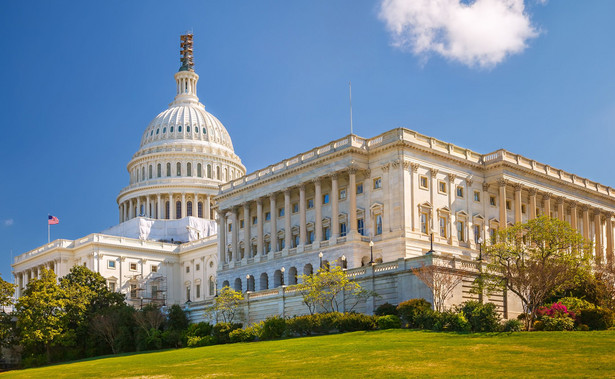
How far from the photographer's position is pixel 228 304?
74625mm

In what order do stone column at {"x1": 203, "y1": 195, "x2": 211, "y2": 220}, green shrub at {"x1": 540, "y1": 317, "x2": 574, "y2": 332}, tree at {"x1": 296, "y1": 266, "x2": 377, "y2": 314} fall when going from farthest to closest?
stone column at {"x1": 203, "y1": 195, "x2": 211, "y2": 220} < tree at {"x1": 296, "y1": 266, "x2": 377, "y2": 314} < green shrub at {"x1": 540, "y1": 317, "x2": 574, "y2": 332}

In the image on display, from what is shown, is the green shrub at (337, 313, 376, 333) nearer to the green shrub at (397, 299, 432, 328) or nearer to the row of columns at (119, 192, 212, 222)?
the green shrub at (397, 299, 432, 328)

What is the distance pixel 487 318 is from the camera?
4953 cm

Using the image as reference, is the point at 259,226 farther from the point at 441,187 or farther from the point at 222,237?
the point at 441,187

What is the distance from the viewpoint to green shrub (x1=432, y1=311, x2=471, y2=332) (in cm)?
5031

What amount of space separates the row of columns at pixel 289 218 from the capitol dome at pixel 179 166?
45.0 metres

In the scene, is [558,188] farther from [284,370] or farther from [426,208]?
[284,370]

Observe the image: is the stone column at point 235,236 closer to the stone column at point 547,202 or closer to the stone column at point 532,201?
the stone column at point 532,201

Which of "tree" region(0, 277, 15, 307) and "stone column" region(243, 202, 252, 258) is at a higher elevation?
"stone column" region(243, 202, 252, 258)

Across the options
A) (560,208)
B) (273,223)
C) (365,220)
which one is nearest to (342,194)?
(365,220)

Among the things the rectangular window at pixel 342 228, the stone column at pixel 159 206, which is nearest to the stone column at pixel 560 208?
the rectangular window at pixel 342 228

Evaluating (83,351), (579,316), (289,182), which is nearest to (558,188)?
(289,182)

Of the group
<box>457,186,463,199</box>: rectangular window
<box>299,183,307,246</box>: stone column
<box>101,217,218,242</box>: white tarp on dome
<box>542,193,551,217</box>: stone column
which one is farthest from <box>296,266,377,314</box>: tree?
<box>101,217,218,242</box>: white tarp on dome

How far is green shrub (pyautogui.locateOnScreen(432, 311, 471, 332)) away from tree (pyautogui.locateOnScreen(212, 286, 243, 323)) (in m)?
26.6
